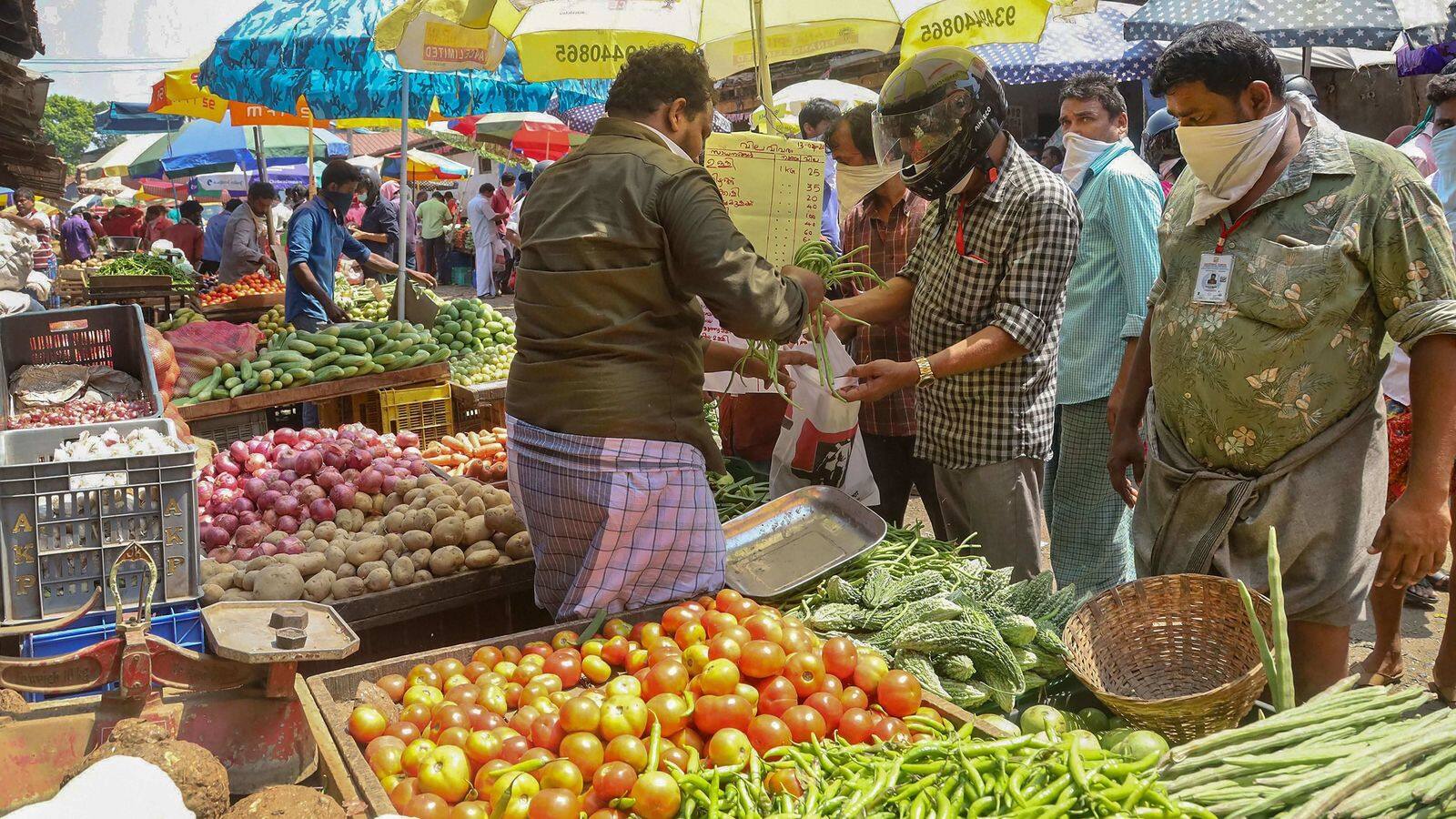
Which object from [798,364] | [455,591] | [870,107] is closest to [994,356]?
[798,364]

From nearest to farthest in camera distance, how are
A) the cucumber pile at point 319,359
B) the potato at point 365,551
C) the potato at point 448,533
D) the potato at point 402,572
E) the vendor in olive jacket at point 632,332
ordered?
1. the vendor in olive jacket at point 632,332
2. the potato at point 402,572
3. the potato at point 365,551
4. the potato at point 448,533
5. the cucumber pile at point 319,359

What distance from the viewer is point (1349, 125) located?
510 inches

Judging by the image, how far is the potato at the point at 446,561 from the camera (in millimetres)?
3881

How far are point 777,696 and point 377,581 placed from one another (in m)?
1.93

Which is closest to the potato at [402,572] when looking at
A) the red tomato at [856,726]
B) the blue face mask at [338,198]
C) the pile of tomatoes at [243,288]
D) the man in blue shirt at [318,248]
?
the red tomato at [856,726]

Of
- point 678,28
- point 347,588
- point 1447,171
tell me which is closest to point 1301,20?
point 1447,171

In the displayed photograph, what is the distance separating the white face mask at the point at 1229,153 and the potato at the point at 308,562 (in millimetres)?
3111

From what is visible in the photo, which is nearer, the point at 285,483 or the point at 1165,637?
the point at 1165,637

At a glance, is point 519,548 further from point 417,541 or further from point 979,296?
point 979,296

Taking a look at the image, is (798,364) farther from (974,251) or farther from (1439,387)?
(1439,387)

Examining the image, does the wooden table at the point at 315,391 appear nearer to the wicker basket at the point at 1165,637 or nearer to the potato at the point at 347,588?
the potato at the point at 347,588

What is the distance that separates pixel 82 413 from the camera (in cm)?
442

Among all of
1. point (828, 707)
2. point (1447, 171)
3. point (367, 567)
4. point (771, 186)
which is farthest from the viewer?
point (1447, 171)

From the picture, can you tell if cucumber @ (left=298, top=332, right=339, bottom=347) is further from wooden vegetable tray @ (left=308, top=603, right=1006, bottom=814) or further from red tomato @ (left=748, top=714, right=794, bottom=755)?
red tomato @ (left=748, top=714, right=794, bottom=755)
